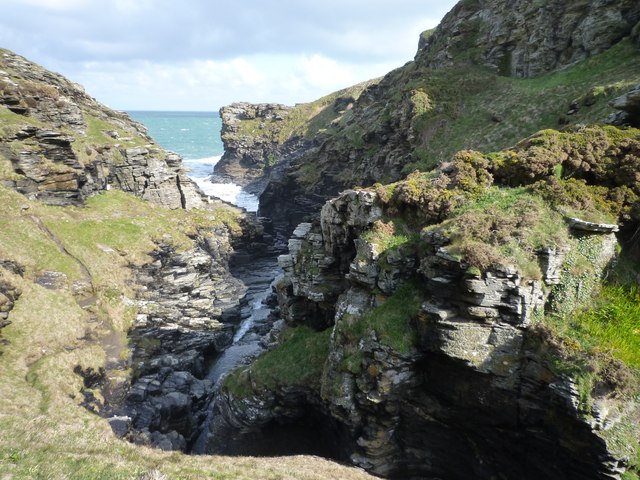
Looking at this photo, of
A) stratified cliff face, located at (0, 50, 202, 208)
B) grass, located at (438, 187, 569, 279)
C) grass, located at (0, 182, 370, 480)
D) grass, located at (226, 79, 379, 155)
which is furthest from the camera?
grass, located at (226, 79, 379, 155)

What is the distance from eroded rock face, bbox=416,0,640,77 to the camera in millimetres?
45031

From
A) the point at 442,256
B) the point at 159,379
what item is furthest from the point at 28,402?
the point at 442,256

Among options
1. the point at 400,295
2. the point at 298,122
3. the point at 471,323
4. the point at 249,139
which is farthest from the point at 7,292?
the point at 298,122

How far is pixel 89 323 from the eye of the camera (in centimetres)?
3984

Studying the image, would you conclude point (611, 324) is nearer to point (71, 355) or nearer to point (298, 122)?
point (71, 355)

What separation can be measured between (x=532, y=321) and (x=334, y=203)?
670 inches

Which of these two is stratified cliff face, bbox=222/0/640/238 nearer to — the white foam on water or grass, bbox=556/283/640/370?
grass, bbox=556/283/640/370

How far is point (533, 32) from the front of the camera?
183 ft

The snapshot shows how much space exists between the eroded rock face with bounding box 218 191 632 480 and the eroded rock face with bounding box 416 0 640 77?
1545 inches

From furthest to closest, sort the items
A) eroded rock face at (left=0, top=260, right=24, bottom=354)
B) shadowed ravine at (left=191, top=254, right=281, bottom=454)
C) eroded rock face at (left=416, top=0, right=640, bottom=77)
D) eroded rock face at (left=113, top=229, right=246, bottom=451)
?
eroded rock face at (left=416, top=0, right=640, bottom=77) → shadowed ravine at (left=191, top=254, right=281, bottom=454) → eroded rock face at (left=113, top=229, right=246, bottom=451) → eroded rock face at (left=0, top=260, right=24, bottom=354)

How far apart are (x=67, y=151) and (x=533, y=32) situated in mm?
71216

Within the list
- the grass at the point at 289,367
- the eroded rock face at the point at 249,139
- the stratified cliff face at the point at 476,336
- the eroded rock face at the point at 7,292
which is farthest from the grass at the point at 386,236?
the eroded rock face at the point at 249,139

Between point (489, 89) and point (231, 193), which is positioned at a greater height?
point (489, 89)

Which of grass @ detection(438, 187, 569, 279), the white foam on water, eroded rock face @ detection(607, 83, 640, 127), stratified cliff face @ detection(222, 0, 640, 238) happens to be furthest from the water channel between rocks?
the white foam on water
